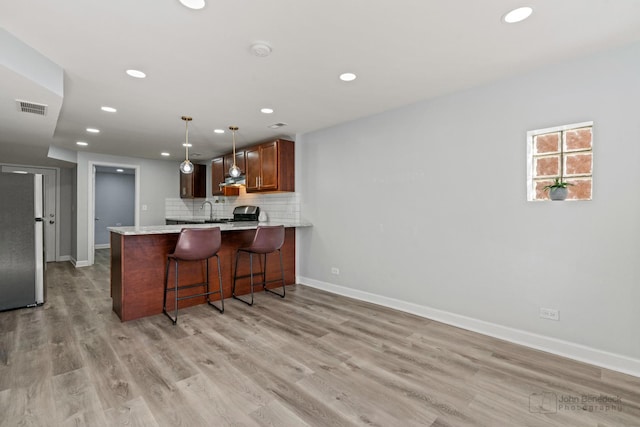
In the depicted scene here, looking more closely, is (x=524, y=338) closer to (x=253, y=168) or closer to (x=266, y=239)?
(x=266, y=239)

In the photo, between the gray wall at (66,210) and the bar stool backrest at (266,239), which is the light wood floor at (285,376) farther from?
the gray wall at (66,210)

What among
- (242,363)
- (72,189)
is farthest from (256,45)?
(72,189)

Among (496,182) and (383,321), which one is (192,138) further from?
(496,182)

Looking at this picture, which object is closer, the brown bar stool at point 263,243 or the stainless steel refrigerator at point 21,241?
the stainless steel refrigerator at point 21,241

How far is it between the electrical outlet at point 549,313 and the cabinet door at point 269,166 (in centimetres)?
351

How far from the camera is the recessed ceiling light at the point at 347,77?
2.63m

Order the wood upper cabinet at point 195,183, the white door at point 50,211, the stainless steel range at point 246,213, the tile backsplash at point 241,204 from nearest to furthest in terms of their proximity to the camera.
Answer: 1. the tile backsplash at point 241,204
2. the stainless steel range at point 246,213
3. the white door at point 50,211
4. the wood upper cabinet at point 195,183

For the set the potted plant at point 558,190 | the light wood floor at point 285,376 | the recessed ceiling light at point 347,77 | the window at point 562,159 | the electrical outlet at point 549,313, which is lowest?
the light wood floor at point 285,376

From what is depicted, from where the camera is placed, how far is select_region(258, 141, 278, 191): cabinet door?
182 inches

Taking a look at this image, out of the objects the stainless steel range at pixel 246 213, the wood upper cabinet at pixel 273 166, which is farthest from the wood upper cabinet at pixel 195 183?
the wood upper cabinet at pixel 273 166

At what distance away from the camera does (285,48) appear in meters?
2.20

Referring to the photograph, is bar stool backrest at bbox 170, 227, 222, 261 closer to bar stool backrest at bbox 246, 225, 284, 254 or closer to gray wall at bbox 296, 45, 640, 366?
bar stool backrest at bbox 246, 225, 284, 254

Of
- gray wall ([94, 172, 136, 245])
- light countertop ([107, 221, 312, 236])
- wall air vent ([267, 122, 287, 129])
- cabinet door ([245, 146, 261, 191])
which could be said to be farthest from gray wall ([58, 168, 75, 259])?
wall air vent ([267, 122, 287, 129])

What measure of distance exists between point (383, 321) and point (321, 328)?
673 mm
